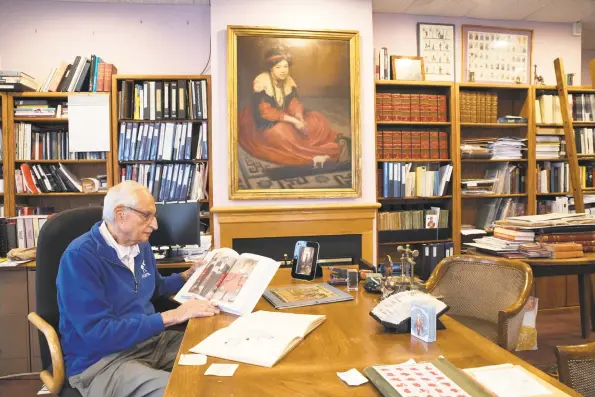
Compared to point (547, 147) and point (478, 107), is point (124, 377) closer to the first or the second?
point (478, 107)

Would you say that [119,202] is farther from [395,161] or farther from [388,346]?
[395,161]

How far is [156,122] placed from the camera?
362 cm

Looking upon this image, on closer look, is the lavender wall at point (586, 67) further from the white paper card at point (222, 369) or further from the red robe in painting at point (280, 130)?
the white paper card at point (222, 369)

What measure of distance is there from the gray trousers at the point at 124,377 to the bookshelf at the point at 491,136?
10.6 ft

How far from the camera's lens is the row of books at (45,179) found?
11.6 feet

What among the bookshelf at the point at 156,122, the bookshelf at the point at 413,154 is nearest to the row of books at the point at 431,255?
the bookshelf at the point at 413,154

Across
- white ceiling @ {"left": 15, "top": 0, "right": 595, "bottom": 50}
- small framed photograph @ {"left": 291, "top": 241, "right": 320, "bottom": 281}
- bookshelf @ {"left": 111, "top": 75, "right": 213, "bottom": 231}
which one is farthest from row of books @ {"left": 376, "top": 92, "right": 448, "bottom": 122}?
small framed photograph @ {"left": 291, "top": 241, "right": 320, "bottom": 281}

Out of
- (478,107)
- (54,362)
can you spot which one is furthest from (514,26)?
(54,362)

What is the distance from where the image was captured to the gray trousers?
1406mm

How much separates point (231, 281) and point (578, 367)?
1.11 m

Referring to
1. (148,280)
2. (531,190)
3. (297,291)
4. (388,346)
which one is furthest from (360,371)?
(531,190)

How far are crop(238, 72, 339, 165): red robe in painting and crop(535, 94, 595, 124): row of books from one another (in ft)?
6.99

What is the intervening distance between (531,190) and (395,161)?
139 centimetres

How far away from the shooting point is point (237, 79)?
3537 mm
